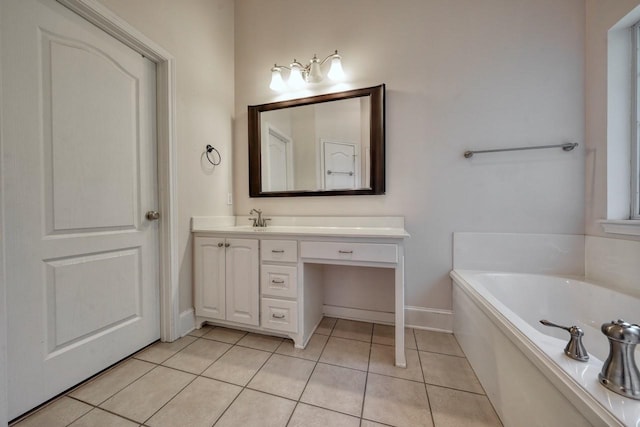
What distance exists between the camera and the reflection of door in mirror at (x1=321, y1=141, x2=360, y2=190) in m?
1.81

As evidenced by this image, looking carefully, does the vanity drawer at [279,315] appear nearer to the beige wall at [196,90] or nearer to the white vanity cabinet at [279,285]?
the white vanity cabinet at [279,285]

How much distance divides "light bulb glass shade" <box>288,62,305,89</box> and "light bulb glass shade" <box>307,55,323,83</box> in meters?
0.08

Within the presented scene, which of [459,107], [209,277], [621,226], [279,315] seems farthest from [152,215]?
[621,226]

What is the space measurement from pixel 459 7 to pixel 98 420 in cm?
312

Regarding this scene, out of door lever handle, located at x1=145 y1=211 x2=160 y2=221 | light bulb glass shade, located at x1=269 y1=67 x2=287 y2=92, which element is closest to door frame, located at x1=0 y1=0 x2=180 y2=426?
door lever handle, located at x1=145 y1=211 x2=160 y2=221

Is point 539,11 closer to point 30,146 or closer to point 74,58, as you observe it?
point 74,58

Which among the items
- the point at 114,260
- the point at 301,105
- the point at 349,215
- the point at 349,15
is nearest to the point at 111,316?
the point at 114,260

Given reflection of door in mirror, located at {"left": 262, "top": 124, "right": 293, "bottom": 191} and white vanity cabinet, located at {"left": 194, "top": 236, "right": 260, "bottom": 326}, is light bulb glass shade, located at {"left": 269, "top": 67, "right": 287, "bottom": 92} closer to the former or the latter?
reflection of door in mirror, located at {"left": 262, "top": 124, "right": 293, "bottom": 191}

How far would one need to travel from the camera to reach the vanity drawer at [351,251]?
4.33ft

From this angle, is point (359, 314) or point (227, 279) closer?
point (227, 279)

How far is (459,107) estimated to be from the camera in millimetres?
1630

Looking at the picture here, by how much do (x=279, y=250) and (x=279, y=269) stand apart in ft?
0.41

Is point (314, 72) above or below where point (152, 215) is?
above

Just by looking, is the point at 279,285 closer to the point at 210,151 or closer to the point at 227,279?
the point at 227,279
